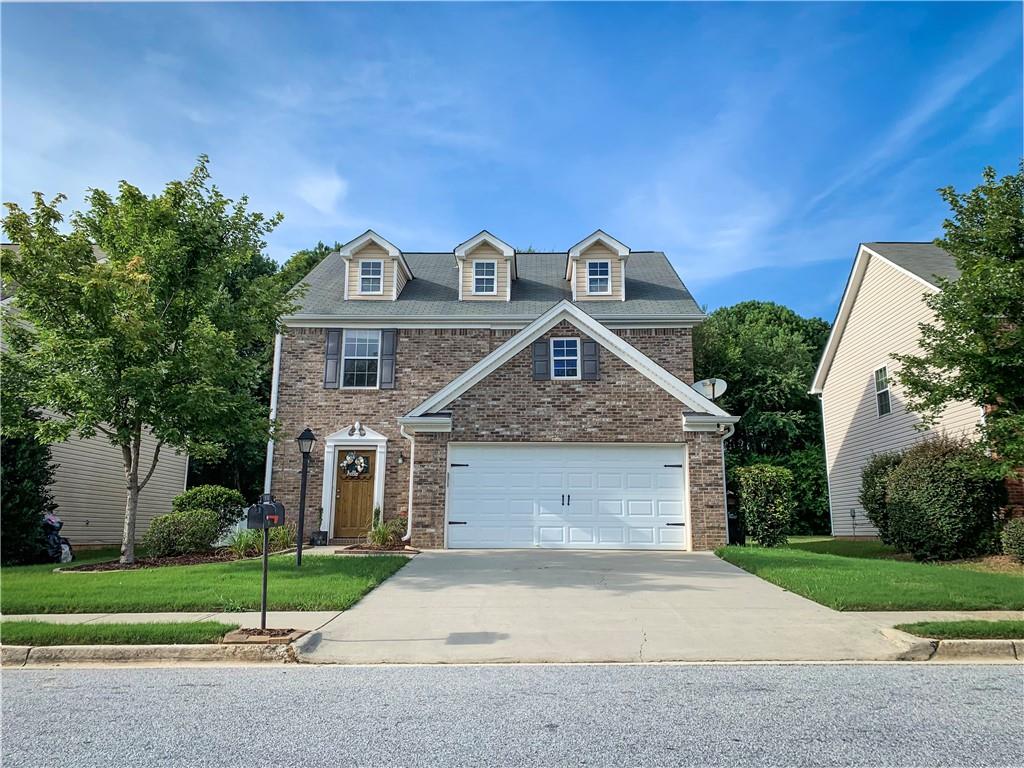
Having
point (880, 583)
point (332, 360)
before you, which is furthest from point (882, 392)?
point (332, 360)

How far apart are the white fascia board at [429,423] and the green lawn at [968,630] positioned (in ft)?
31.4

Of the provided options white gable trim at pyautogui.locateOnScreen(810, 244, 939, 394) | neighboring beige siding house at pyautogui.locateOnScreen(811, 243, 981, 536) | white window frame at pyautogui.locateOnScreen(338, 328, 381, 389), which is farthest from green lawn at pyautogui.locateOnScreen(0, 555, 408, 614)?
white gable trim at pyautogui.locateOnScreen(810, 244, 939, 394)

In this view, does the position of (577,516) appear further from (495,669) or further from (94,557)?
(94,557)

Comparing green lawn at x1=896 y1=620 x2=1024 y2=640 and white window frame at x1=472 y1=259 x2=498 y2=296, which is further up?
white window frame at x1=472 y1=259 x2=498 y2=296

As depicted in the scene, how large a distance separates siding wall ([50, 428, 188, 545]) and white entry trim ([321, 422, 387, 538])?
5.60 metres

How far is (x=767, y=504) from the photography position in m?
15.3

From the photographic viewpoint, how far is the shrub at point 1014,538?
12688 millimetres

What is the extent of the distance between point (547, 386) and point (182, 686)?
10.7 m

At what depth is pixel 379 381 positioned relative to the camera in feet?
61.8

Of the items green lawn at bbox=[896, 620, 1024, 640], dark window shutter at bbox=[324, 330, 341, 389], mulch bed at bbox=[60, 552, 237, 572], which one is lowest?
green lawn at bbox=[896, 620, 1024, 640]

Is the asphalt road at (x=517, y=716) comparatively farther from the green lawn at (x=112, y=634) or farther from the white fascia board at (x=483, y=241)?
the white fascia board at (x=483, y=241)

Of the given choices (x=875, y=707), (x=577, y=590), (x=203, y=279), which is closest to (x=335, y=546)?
(x=203, y=279)

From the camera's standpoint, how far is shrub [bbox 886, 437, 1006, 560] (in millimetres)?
13805

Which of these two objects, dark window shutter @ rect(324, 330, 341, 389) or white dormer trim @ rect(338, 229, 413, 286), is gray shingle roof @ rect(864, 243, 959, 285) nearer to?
white dormer trim @ rect(338, 229, 413, 286)
